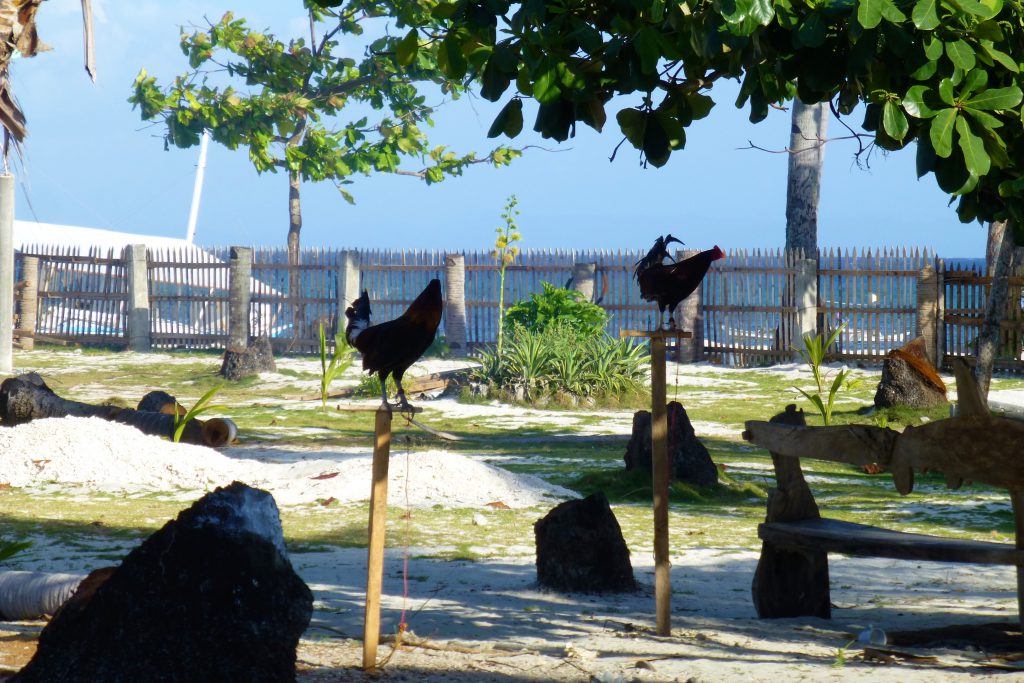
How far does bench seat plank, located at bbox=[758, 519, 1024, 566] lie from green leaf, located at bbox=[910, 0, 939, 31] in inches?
98.7

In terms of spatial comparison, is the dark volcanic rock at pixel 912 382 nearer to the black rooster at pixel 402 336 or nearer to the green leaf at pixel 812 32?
the black rooster at pixel 402 336

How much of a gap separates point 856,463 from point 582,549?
178 centimetres

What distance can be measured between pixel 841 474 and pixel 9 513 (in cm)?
734

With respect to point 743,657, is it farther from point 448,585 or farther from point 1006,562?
point 448,585

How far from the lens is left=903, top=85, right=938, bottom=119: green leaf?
368 cm

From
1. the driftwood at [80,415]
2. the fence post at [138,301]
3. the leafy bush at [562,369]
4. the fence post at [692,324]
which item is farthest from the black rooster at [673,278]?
the fence post at [138,301]

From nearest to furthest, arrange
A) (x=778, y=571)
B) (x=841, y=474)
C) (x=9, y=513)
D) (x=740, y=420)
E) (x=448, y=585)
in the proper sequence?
(x=778, y=571)
(x=448, y=585)
(x=9, y=513)
(x=841, y=474)
(x=740, y=420)

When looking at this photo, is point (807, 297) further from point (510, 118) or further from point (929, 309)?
point (510, 118)

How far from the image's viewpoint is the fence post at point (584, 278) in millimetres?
22922

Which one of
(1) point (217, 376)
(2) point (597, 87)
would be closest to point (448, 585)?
(2) point (597, 87)

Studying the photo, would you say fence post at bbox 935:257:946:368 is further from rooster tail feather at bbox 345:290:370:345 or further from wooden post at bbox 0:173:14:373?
rooster tail feather at bbox 345:290:370:345

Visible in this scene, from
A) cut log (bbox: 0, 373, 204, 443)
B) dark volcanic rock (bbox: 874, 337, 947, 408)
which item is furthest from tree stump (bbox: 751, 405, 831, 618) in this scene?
dark volcanic rock (bbox: 874, 337, 947, 408)

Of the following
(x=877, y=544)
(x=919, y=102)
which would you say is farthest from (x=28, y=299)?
(x=919, y=102)

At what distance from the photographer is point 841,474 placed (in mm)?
11047
